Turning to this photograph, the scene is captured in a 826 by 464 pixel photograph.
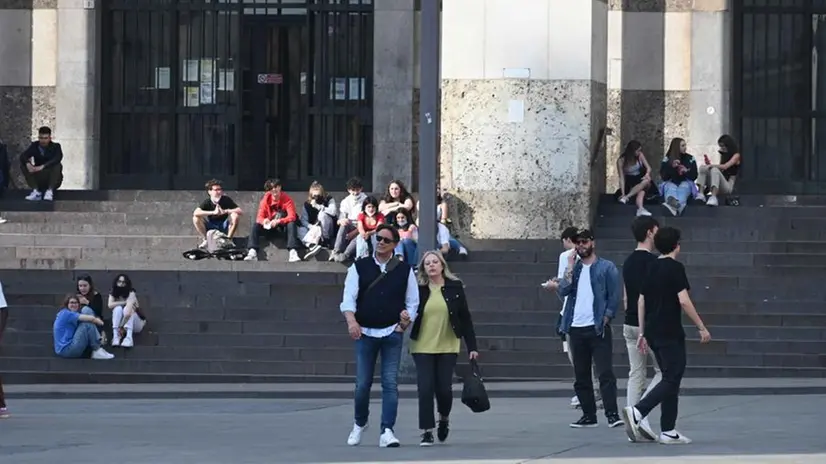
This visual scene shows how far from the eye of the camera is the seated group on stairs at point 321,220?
2283 centimetres

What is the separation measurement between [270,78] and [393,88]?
214cm

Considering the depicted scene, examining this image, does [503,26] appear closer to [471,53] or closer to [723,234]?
[471,53]

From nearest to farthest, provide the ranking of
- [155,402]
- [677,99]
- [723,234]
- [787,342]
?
1. [155,402]
2. [787,342]
3. [723,234]
4. [677,99]

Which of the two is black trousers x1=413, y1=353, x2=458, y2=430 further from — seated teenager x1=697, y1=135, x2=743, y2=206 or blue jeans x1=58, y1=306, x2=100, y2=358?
seated teenager x1=697, y1=135, x2=743, y2=206

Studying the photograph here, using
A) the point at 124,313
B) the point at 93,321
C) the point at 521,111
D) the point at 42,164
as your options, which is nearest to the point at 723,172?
the point at 521,111

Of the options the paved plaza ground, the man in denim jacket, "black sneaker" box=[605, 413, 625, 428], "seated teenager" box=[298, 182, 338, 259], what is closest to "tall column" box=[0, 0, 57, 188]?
"seated teenager" box=[298, 182, 338, 259]

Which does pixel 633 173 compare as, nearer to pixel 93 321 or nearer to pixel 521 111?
pixel 521 111

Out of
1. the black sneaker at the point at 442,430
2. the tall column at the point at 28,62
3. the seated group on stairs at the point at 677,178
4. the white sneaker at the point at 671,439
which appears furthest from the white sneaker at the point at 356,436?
the tall column at the point at 28,62

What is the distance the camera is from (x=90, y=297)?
21094 millimetres

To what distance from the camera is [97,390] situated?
63.2ft

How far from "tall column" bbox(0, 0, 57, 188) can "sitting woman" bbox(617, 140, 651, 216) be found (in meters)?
8.58

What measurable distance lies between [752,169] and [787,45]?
1894 millimetres

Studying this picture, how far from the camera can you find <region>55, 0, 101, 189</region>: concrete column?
27375 mm

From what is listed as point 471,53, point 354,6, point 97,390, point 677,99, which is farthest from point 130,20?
point 97,390
